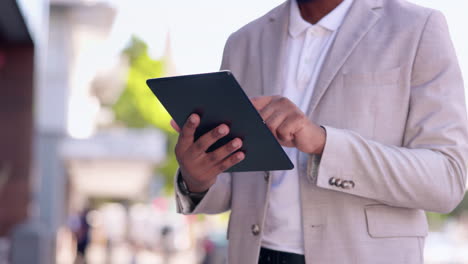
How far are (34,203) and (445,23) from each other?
474 inches

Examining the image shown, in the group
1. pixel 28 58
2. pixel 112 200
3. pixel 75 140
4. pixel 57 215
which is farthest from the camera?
pixel 112 200

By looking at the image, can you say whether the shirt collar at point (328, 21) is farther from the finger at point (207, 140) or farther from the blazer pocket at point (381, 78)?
the finger at point (207, 140)

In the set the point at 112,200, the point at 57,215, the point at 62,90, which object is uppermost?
the point at 62,90

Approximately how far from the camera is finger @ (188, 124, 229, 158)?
1.84m

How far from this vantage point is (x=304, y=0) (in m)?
2.23

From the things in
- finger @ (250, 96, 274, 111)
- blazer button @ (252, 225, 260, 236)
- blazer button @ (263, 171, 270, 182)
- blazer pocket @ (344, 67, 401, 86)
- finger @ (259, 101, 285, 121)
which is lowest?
blazer button @ (252, 225, 260, 236)

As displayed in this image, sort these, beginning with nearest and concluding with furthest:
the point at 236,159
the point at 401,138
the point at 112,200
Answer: the point at 236,159 < the point at 401,138 < the point at 112,200

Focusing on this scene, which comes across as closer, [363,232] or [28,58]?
[363,232]

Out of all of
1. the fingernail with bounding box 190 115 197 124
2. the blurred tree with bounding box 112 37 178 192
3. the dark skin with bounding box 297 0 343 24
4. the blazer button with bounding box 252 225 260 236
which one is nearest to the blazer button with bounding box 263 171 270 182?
the blazer button with bounding box 252 225 260 236

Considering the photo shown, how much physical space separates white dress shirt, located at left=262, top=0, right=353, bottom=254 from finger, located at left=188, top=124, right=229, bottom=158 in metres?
0.32

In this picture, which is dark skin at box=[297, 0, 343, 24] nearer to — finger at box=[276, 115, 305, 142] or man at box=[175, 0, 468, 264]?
man at box=[175, 0, 468, 264]

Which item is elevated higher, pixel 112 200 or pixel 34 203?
pixel 34 203

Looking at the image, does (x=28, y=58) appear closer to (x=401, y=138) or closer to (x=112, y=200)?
(x=401, y=138)

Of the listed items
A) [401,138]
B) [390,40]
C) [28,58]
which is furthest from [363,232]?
[28,58]
